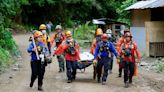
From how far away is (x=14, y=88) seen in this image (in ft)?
44.7

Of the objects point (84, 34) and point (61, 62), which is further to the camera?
point (84, 34)

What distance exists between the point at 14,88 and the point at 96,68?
2917 mm

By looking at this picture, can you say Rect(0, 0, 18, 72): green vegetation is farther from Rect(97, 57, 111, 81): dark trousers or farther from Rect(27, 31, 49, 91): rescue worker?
Rect(27, 31, 49, 91): rescue worker

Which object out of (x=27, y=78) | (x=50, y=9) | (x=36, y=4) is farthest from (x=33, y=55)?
(x=50, y=9)

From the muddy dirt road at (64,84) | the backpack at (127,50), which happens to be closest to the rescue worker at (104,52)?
the backpack at (127,50)

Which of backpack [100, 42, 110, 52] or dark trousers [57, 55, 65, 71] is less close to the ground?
backpack [100, 42, 110, 52]

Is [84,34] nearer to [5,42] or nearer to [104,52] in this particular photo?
[5,42]

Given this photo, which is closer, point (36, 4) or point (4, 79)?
point (4, 79)

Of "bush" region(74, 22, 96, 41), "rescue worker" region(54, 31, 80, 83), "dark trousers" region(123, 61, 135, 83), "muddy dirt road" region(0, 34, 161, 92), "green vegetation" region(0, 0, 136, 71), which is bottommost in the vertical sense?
"muddy dirt road" region(0, 34, 161, 92)

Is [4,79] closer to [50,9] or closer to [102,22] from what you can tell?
[102,22]

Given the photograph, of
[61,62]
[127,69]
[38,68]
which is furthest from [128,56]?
[61,62]

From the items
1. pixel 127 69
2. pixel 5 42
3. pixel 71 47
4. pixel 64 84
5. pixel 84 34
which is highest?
pixel 84 34

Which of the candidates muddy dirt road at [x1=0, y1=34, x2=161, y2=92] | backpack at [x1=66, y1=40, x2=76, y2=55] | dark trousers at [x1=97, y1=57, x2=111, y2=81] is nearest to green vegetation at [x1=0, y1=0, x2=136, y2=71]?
muddy dirt road at [x1=0, y1=34, x2=161, y2=92]

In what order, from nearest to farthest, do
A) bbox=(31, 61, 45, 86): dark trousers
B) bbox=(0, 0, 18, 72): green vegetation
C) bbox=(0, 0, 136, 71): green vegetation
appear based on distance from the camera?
bbox=(31, 61, 45, 86): dark trousers, bbox=(0, 0, 18, 72): green vegetation, bbox=(0, 0, 136, 71): green vegetation
